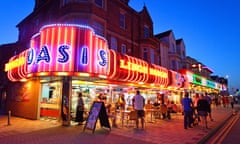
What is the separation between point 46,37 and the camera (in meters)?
9.97

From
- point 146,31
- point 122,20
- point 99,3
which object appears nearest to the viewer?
point 99,3

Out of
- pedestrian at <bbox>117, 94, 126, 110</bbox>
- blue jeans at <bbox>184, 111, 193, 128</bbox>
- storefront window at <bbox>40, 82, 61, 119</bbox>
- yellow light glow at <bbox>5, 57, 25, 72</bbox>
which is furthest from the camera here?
pedestrian at <bbox>117, 94, 126, 110</bbox>

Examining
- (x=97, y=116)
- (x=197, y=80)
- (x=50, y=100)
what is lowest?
(x=97, y=116)

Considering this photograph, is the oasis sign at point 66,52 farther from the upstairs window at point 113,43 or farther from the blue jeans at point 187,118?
the upstairs window at point 113,43

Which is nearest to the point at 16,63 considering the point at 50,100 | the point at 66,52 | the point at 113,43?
the point at 50,100

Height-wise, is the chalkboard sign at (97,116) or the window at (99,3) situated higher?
the window at (99,3)

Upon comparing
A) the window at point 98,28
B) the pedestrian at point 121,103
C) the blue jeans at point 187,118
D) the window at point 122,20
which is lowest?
the blue jeans at point 187,118

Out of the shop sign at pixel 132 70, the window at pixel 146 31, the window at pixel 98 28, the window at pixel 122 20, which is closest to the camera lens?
the shop sign at pixel 132 70

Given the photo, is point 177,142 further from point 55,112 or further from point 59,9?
point 59,9

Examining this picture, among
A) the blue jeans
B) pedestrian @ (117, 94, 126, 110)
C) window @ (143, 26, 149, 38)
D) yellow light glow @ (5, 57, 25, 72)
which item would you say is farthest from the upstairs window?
the blue jeans

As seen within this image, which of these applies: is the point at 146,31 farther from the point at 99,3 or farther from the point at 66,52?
the point at 66,52

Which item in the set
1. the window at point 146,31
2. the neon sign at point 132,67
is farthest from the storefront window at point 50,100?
the window at point 146,31

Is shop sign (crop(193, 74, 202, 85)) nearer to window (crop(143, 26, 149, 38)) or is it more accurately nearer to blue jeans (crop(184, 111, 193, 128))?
window (crop(143, 26, 149, 38))

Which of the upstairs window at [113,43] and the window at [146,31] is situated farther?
the window at [146,31]
